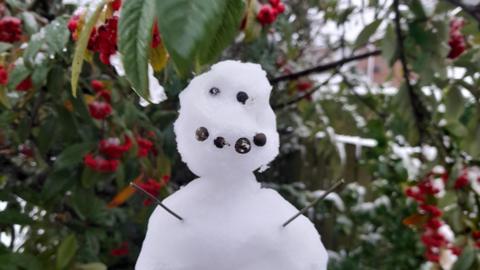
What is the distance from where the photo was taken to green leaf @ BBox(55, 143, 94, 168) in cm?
99

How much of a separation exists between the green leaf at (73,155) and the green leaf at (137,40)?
2.29 feet

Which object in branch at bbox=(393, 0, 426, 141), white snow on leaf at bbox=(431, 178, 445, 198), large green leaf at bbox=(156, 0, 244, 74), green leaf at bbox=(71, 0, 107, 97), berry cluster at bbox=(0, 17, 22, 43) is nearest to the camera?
large green leaf at bbox=(156, 0, 244, 74)

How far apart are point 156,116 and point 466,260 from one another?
A: 2.38ft

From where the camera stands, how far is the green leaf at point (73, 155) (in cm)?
99

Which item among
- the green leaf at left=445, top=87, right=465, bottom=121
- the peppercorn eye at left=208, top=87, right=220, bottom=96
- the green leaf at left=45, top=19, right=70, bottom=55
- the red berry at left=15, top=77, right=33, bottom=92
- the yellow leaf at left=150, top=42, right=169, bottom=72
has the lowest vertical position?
the green leaf at left=445, top=87, right=465, bottom=121

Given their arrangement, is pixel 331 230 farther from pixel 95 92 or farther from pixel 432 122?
pixel 95 92

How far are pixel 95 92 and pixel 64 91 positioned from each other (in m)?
0.10

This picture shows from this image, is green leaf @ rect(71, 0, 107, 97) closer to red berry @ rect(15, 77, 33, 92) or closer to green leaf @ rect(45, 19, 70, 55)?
green leaf @ rect(45, 19, 70, 55)

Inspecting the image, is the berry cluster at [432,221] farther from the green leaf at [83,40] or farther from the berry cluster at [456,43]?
the green leaf at [83,40]

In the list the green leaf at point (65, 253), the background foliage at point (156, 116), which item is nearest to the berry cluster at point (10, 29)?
the background foliage at point (156, 116)

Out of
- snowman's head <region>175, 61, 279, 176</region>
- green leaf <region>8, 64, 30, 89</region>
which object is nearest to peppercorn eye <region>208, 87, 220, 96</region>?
snowman's head <region>175, 61, 279, 176</region>

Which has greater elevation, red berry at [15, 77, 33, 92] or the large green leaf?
the large green leaf

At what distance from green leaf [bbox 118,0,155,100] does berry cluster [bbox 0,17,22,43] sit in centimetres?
63

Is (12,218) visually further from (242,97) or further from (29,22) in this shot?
(242,97)
